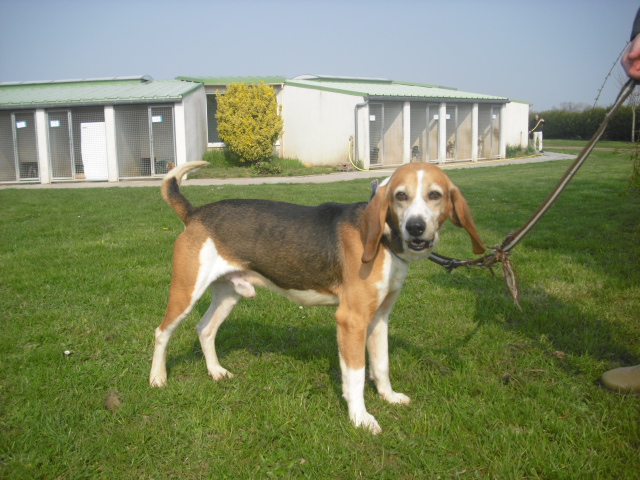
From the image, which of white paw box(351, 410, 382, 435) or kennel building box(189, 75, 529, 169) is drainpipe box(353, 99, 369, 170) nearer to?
kennel building box(189, 75, 529, 169)

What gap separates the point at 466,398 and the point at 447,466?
760mm

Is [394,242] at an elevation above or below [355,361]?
above

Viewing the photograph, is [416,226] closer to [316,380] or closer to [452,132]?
[316,380]

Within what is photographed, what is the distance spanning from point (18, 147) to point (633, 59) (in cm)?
2397

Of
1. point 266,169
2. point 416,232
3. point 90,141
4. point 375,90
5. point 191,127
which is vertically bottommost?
point 266,169

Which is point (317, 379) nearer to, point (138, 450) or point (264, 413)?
point (264, 413)

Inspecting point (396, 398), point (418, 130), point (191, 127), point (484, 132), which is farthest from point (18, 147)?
point (484, 132)

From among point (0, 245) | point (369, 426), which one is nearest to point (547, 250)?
point (369, 426)

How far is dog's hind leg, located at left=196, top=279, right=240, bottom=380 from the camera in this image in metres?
4.21

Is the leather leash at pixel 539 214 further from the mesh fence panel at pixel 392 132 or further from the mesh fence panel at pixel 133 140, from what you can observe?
the mesh fence panel at pixel 392 132

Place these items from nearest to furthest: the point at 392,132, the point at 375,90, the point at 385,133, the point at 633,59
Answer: the point at 633,59 < the point at 385,133 < the point at 392,132 < the point at 375,90

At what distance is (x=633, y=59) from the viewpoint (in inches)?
123

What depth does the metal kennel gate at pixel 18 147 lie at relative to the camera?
21344mm

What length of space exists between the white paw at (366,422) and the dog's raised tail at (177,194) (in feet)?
6.57
